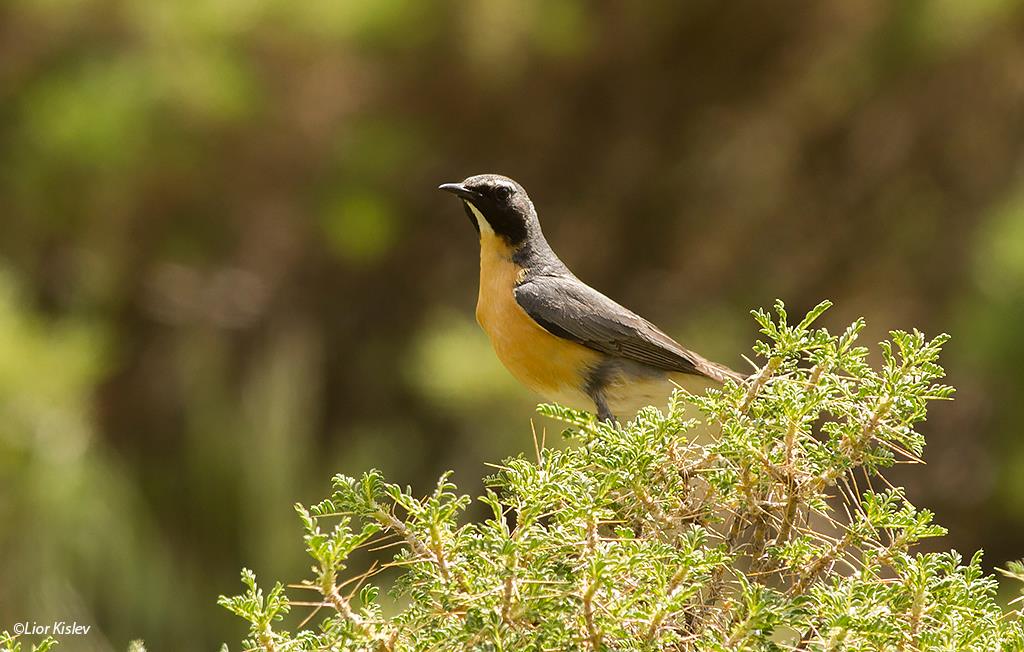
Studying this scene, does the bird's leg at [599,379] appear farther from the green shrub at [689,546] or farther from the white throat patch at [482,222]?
the green shrub at [689,546]

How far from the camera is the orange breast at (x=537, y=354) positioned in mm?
Answer: 4082

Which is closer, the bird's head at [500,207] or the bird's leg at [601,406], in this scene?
the bird's leg at [601,406]

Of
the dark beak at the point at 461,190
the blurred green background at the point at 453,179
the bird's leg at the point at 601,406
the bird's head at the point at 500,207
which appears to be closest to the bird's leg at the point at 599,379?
the bird's leg at the point at 601,406

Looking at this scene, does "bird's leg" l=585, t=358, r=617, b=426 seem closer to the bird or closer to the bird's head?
the bird

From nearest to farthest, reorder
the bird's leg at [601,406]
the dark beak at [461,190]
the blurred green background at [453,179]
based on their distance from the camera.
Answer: the bird's leg at [601,406] < the dark beak at [461,190] < the blurred green background at [453,179]

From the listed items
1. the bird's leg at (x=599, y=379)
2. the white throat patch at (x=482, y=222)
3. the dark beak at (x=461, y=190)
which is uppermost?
the dark beak at (x=461, y=190)

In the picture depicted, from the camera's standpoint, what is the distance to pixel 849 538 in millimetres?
1901

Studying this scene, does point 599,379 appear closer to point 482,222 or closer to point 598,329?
point 598,329

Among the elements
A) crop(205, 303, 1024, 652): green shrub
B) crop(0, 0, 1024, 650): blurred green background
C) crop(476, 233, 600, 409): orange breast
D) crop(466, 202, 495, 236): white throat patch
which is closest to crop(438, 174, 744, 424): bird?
crop(476, 233, 600, 409): orange breast

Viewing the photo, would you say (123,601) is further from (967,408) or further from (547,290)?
(967,408)

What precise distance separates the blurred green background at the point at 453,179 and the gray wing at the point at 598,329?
3.86 metres

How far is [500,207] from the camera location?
4383mm

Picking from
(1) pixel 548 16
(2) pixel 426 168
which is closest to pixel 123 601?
(2) pixel 426 168

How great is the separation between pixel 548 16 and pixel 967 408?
428 centimetres
